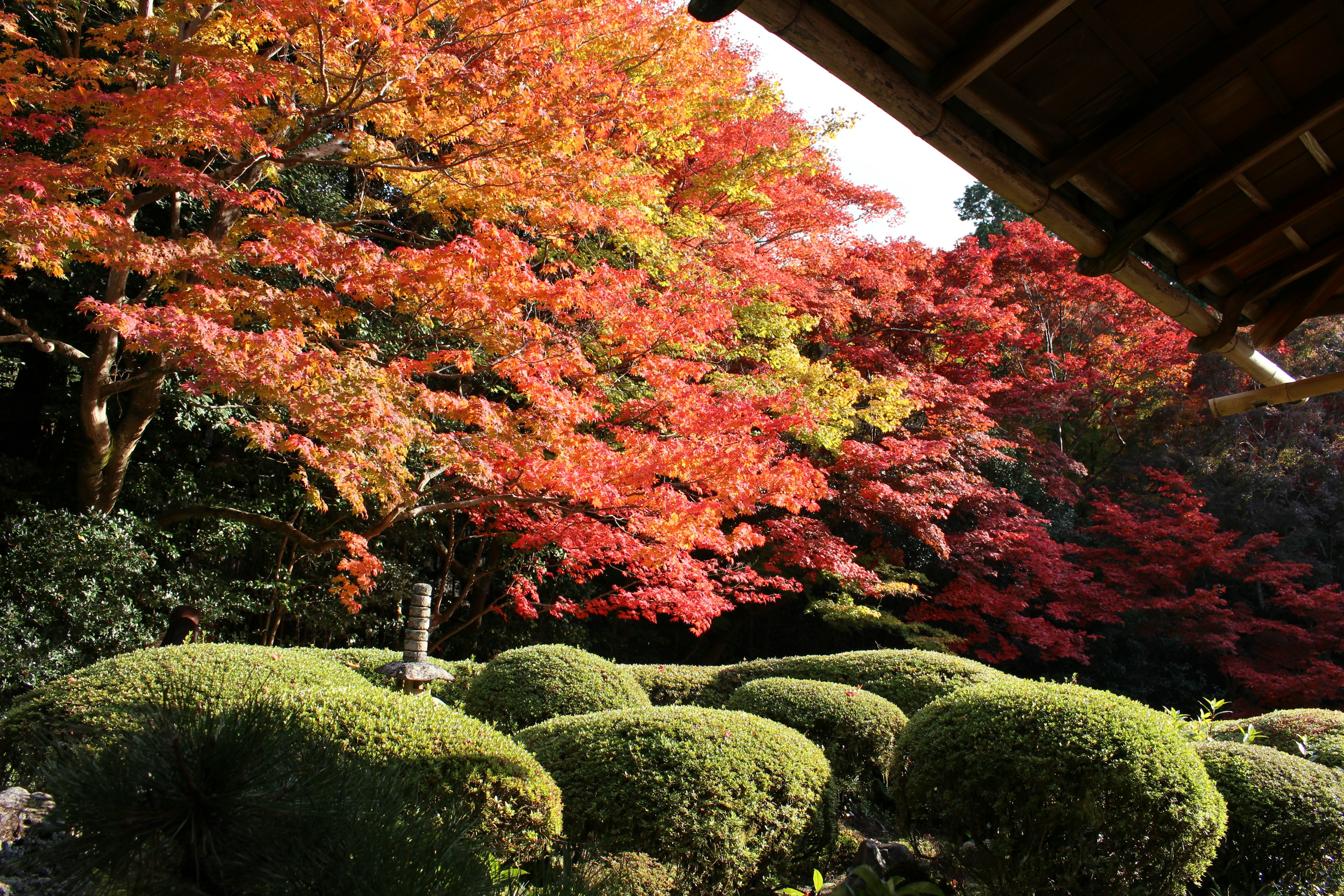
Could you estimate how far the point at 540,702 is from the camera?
5.61 metres

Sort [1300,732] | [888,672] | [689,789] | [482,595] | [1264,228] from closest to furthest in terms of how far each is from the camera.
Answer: [1264,228], [689,789], [1300,732], [888,672], [482,595]

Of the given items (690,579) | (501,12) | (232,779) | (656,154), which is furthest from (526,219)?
(232,779)

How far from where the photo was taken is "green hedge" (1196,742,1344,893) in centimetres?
386

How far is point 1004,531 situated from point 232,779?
416 inches

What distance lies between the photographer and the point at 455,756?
9.98 ft

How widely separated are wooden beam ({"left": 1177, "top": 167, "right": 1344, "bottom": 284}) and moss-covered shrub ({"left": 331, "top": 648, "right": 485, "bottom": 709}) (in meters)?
5.22

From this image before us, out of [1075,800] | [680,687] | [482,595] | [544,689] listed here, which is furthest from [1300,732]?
[482,595]

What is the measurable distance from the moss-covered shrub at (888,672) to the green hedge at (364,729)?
3587 mm

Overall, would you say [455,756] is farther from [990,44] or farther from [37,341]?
[37,341]

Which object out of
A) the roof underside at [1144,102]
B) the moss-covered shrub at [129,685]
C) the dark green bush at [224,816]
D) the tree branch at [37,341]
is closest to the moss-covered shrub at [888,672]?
the moss-covered shrub at [129,685]

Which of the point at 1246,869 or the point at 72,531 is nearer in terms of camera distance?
the point at 1246,869

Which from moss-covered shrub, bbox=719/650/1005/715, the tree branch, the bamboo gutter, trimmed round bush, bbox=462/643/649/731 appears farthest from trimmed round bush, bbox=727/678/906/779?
the tree branch

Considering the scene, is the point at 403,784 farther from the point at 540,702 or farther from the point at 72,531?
the point at 72,531

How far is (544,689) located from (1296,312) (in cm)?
494
